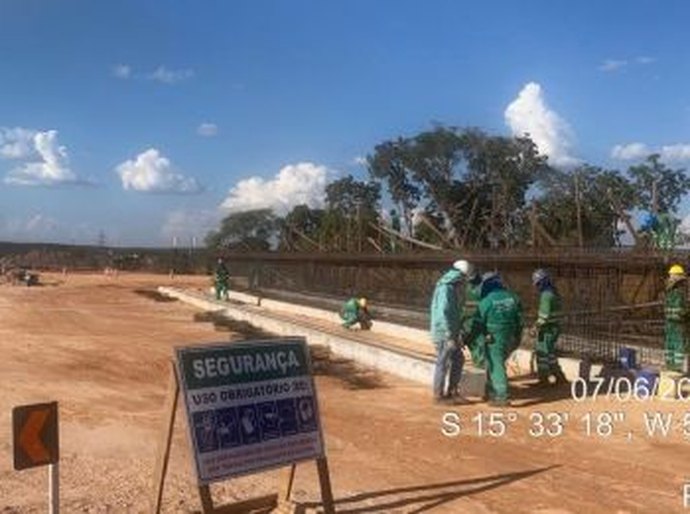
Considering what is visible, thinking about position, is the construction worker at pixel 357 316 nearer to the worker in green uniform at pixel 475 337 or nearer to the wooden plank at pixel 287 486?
the worker in green uniform at pixel 475 337

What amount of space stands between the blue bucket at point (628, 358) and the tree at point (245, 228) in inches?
2627

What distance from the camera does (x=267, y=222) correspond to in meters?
84.5

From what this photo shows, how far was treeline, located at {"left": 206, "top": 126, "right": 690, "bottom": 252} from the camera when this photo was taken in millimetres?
42438

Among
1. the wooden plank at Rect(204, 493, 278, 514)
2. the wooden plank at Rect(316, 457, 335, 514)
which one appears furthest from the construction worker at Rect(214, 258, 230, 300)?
the wooden plank at Rect(316, 457, 335, 514)

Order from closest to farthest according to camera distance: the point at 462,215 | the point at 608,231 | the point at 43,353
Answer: the point at 43,353 → the point at 608,231 → the point at 462,215

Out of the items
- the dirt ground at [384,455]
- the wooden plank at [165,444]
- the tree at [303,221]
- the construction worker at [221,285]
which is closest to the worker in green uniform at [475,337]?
the dirt ground at [384,455]

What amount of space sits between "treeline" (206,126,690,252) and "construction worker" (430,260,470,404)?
70.3 feet

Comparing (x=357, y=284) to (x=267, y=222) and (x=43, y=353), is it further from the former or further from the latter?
(x=267, y=222)

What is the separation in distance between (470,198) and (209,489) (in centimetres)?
4812

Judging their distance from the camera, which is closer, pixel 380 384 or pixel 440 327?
pixel 440 327

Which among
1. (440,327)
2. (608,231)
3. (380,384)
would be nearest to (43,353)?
(380,384)

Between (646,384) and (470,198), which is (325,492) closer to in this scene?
(646,384)

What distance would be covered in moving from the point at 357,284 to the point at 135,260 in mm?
50814

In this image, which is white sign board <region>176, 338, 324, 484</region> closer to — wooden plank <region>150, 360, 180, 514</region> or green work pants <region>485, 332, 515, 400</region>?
wooden plank <region>150, 360, 180, 514</region>
